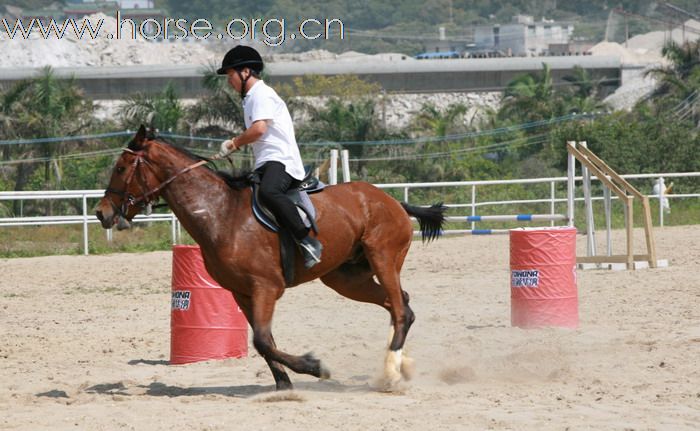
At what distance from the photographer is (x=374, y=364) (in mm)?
9320

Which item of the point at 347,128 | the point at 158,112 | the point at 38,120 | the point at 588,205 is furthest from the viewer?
the point at 347,128

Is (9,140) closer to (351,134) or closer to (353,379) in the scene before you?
(351,134)

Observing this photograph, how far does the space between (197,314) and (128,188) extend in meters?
1.87

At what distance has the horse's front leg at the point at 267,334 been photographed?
7.63 m

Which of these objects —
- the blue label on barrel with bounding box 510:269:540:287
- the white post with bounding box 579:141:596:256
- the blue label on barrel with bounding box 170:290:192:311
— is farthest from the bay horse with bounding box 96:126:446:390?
the white post with bounding box 579:141:596:256

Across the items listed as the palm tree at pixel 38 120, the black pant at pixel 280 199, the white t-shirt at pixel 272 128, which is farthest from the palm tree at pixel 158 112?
the black pant at pixel 280 199

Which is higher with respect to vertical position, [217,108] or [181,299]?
[217,108]

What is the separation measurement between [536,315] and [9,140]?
33867 millimetres

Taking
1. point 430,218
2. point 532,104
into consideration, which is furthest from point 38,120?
point 430,218

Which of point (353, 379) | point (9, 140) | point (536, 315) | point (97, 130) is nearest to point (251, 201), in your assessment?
point (353, 379)

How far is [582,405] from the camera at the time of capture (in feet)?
23.2

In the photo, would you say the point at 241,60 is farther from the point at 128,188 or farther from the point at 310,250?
the point at 310,250

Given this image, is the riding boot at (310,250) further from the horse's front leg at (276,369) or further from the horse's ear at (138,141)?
the horse's ear at (138,141)

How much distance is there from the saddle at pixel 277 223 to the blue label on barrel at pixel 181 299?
1.74 m
